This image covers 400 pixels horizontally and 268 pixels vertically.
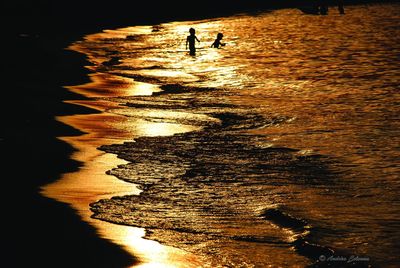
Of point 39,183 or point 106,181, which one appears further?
point 106,181

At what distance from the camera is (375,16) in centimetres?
7112

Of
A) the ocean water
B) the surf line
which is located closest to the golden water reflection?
the surf line

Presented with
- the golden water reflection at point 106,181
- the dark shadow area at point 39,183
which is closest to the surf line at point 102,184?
the golden water reflection at point 106,181

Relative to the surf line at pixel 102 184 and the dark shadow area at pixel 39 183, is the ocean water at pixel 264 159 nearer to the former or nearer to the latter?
the surf line at pixel 102 184

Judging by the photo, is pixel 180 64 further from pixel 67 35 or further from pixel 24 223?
pixel 24 223

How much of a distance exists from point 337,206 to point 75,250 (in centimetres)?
382

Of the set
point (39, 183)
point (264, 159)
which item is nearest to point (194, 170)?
point (264, 159)

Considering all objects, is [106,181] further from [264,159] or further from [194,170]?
[264,159]

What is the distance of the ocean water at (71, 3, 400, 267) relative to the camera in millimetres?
9789

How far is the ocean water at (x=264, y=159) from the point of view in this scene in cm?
979

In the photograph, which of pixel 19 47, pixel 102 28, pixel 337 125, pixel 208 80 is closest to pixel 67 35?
pixel 102 28

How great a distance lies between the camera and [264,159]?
1474cm

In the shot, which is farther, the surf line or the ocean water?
the ocean water

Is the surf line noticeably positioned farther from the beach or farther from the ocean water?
the ocean water
